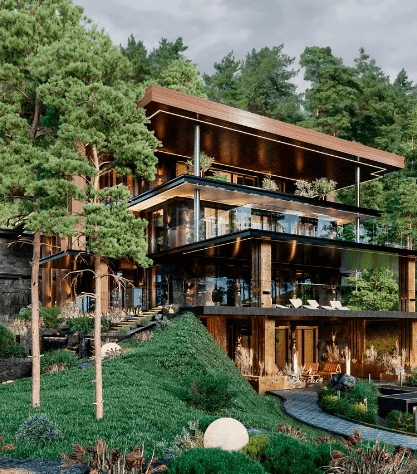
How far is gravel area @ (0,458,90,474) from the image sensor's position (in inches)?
331

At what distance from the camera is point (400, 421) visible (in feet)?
61.1

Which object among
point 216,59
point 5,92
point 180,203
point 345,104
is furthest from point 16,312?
point 216,59

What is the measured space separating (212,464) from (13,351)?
57.3ft

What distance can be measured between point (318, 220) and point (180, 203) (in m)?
7.12

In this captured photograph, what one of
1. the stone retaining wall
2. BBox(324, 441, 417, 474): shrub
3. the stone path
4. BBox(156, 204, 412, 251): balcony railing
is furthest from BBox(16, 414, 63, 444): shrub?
BBox(156, 204, 412, 251): balcony railing

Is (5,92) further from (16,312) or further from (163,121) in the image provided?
(16,312)

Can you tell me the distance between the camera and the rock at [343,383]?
21578 millimetres

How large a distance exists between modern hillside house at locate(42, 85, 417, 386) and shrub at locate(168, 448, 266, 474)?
634 inches

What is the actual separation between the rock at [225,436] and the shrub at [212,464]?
2137 millimetres

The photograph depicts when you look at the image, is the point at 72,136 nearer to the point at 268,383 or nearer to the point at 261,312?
the point at 261,312

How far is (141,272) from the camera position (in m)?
34.6

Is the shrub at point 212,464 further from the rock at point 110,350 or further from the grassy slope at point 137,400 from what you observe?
the rock at point 110,350

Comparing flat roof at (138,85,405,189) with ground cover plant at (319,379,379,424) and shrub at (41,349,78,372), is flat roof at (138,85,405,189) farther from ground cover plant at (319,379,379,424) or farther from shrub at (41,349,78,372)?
ground cover plant at (319,379,379,424)

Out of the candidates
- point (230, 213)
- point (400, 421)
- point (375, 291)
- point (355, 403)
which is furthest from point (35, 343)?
point (375, 291)
